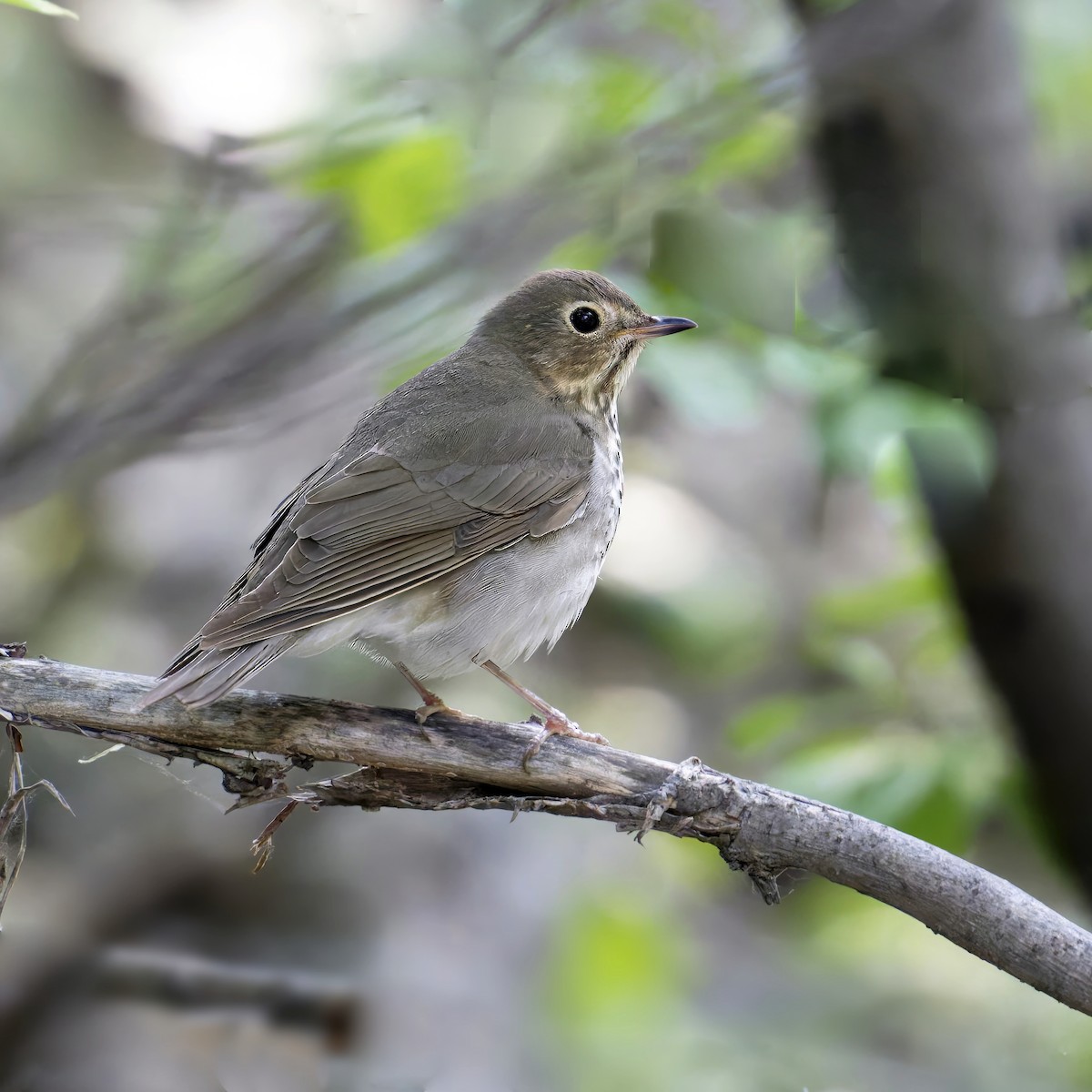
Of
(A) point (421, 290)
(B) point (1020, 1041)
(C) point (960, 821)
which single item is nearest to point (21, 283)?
(A) point (421, 290)

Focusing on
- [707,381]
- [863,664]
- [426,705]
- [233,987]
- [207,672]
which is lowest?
[233,987]

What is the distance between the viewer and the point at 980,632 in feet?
16.9

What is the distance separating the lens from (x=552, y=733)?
129 inches

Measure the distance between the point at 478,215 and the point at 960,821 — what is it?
2.54m

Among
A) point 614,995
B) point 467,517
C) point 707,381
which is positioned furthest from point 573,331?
point 614,995

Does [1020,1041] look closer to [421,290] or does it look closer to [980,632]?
[980,632]

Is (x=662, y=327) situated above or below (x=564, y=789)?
above

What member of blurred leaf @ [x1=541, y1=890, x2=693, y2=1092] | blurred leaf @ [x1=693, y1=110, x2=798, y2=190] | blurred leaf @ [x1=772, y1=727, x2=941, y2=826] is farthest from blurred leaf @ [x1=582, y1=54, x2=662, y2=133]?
blurred leaf @ [x1=541, y1=890, x2=693, y2=1092]

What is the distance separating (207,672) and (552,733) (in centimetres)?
84

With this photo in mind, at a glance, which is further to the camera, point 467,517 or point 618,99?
point 618,99

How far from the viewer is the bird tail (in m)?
2.93

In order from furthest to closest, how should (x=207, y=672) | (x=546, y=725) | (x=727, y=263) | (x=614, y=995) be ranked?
(x=614, y=995), (x=727, y=263), (x=546, y=725), (x=207, y=672)

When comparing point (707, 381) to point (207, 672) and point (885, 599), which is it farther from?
point (207, 672)

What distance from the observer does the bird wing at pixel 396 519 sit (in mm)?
3439
